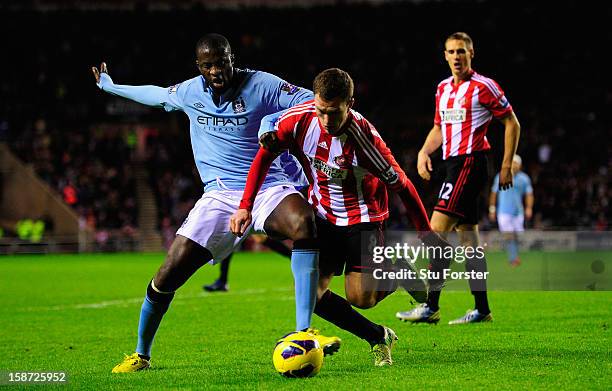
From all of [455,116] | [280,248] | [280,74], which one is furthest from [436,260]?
[280,74]

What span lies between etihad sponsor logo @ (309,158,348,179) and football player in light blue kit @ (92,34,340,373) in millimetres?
219

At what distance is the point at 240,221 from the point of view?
5.64 metres

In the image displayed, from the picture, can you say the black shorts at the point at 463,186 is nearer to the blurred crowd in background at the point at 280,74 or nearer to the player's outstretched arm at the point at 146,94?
the player's outstretched arm at the point at 146,94

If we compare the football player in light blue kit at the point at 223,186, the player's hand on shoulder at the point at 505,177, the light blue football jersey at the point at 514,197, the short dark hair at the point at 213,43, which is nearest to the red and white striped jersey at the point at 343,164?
the football player in light blue kit at the point at 223,186

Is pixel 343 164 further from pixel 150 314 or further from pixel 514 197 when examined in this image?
pixel 514 197

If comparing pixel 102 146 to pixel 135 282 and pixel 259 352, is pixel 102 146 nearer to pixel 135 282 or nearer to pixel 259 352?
pixel 135 282

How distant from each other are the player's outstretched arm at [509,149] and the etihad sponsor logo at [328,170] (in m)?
2.54

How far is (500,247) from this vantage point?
2323 cm

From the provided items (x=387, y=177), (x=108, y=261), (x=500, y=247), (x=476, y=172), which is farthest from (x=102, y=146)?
(x=387, y=177)

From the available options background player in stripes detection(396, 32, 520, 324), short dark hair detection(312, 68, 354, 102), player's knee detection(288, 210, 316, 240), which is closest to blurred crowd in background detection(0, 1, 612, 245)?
background player in stripes detection(396, 32, 520, 324)

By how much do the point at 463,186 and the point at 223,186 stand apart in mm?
2741

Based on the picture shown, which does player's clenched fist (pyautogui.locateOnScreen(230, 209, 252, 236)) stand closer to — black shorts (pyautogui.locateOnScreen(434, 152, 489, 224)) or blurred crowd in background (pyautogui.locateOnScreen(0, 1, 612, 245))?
black shorts (pyautogui.locateOnScreen(434, 152, 489, 224))

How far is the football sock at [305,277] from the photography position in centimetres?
557

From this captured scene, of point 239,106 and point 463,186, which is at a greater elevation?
point 239,106
